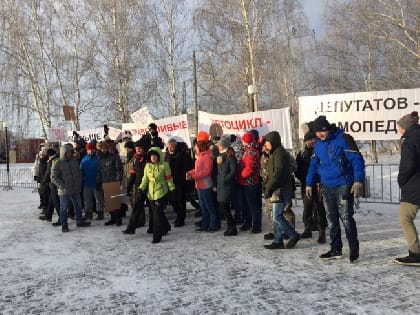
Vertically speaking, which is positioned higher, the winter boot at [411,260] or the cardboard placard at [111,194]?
the cardboard placard at [111,194]

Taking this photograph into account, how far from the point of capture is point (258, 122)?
948 cm

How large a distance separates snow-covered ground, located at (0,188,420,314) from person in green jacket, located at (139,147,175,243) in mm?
361

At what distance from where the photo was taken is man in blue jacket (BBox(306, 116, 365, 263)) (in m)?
4.98

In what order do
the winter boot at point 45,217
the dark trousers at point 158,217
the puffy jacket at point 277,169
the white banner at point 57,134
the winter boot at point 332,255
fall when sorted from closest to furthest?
the winter boot at point 332,255 → the puffy jacket at point 277,169 → the dark trousers at point 158,217 → the winter boot at point 45,217 → the white banner at point 57,134

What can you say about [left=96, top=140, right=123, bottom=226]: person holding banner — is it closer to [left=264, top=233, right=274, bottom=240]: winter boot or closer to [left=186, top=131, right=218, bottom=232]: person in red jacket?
[left=186, top=131, right=218, bottom=232]: person in red jacket

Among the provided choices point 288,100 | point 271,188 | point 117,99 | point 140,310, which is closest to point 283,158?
point 271,188

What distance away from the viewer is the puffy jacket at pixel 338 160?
4.93m

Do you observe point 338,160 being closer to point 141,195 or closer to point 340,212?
point 340,212

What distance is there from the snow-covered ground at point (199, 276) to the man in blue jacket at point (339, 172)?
22.5 inches

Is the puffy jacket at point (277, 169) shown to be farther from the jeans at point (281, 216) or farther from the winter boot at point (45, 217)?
the winter boot at point (45, 217)

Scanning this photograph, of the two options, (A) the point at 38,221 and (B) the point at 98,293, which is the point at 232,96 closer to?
(A) the point at 38,221

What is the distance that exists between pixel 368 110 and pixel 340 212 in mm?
3954

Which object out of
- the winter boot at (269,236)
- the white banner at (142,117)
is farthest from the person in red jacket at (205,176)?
the white banner at (142,117)

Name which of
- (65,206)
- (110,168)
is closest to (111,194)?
(110,168)
